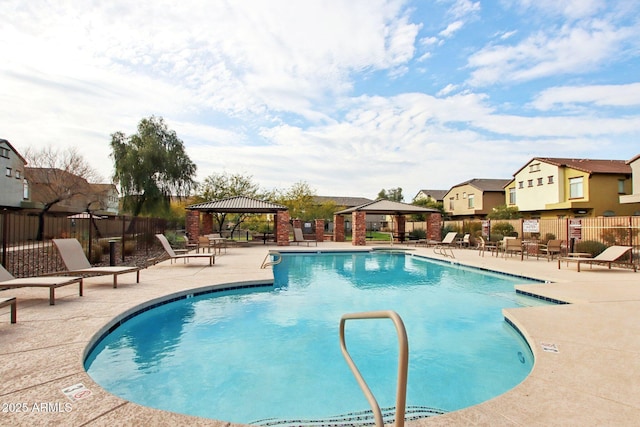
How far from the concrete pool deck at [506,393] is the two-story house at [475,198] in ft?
110

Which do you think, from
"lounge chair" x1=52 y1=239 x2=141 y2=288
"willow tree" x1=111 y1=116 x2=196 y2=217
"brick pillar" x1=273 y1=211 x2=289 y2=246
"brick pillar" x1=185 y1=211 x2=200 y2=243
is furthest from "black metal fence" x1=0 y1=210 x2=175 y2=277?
"brick pillar" x1=273 y1=211 x2=289 y2=246

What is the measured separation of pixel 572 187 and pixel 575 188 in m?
0.32

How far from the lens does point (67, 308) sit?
5512 mm

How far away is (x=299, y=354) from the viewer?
488 cm

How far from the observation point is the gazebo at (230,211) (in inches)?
780

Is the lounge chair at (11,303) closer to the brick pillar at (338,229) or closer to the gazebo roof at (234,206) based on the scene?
the gazebo roof at (234,206)

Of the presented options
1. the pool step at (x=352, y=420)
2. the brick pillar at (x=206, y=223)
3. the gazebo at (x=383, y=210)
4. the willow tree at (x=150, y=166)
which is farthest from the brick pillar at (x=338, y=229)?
the pool step at (x=352, y=420)

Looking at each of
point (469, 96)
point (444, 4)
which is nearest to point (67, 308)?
point (444, 4)

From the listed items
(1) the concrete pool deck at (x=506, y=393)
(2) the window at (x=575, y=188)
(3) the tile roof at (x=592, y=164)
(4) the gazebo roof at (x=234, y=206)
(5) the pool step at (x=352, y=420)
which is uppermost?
(3) the tile roof at (x=592, y=164)

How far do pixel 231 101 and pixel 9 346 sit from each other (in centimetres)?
1087

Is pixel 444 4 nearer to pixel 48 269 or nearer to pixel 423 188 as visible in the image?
pixel 48 269

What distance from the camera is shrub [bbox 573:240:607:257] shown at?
13.2 metres

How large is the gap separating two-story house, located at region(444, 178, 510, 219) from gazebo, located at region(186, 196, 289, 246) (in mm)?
26390

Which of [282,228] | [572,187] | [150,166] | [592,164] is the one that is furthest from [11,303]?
[592,164]
